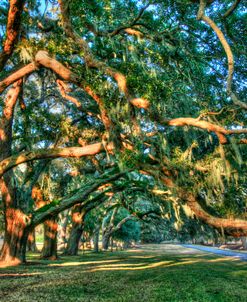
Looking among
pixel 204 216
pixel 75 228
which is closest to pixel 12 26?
pixel 204 216

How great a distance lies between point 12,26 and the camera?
293 inches

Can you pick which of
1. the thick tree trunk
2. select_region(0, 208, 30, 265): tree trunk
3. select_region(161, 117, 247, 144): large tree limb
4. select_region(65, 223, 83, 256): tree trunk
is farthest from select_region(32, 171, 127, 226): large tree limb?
select_region(65, 223, 83, 256): tree trunk

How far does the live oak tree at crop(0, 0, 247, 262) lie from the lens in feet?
24.3

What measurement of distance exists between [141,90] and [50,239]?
14.4 metres

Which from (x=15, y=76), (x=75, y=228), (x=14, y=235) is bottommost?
(x=14, y=235)

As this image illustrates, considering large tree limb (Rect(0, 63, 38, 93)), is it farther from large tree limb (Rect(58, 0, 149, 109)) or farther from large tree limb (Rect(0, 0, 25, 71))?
large tree limb (Rect(58, 0, 149, 109))

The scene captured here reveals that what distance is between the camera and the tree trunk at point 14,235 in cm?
1370

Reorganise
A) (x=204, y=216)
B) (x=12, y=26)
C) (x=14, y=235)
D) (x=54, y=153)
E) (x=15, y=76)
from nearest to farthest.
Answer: (x=204, y=216) → (x=12, y=26) → (x=54, y=153) → (x=15, y=76) → (x=14, y=235)

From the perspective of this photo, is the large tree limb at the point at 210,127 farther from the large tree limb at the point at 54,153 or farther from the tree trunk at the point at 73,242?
the tree trunk at the point at 73,242

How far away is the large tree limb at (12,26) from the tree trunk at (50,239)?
43.0ft

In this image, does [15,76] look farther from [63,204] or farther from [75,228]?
[75,228]

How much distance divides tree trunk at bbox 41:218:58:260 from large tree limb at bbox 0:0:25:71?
13113 millimetres

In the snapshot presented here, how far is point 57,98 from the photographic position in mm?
14992

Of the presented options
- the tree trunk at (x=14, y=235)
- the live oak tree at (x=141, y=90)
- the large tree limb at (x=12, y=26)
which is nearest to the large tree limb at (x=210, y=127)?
the live oak tree at (x=141, y=90)
